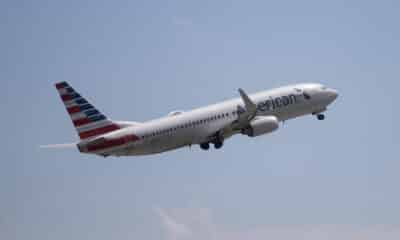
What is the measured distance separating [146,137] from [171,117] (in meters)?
4.06

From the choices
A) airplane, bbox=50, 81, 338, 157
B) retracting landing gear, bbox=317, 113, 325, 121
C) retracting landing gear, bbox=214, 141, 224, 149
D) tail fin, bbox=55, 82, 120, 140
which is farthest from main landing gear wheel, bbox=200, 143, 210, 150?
retracting landing gear, bbox=317, 113, 325, 121

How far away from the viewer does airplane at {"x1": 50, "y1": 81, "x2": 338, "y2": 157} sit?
7919cm

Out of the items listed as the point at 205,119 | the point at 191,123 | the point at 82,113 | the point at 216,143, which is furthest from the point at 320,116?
the point at 82,113

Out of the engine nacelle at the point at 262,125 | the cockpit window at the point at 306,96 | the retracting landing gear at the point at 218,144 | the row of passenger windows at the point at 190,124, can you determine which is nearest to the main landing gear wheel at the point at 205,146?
the retracting landing gear at the point at 218,144

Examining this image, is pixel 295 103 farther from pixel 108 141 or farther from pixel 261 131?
pixel 108 141

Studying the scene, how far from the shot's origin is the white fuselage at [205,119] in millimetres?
80375

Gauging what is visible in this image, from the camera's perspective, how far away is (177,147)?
8350 cm

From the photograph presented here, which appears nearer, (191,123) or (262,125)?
(191,123)

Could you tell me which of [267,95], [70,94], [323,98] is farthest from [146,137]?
[323,98]

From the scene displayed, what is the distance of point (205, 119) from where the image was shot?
84.0 m

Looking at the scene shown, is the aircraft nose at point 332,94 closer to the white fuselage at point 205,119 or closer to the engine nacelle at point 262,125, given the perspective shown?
the white fuselage at point 205,119

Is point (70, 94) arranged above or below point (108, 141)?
A: above

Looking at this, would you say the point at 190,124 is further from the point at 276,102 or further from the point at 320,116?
the point at 320,116

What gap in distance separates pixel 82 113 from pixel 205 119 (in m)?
13.0
